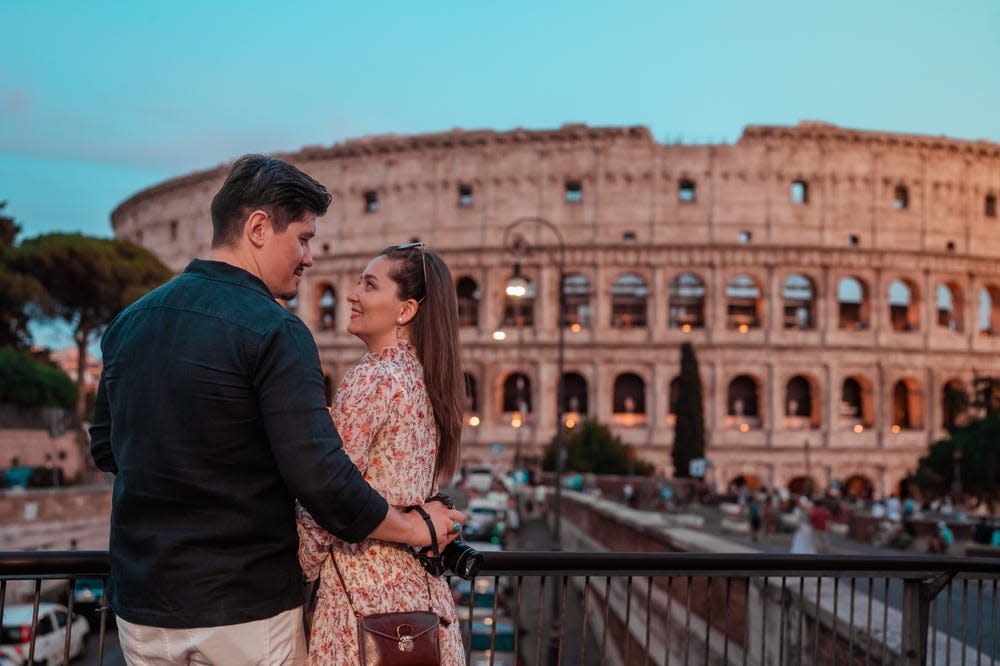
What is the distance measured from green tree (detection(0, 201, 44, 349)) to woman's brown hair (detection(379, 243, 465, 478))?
34.1m

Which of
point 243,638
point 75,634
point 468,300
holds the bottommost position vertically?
point 75,634

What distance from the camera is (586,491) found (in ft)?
103

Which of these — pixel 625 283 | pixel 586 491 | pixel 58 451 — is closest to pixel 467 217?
pixel 625 283

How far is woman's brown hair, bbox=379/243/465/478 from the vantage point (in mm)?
2518

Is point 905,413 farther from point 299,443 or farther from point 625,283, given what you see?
point 299,443

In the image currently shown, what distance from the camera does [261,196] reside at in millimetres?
2293

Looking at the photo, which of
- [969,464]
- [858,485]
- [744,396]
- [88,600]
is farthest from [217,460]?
[858,485]

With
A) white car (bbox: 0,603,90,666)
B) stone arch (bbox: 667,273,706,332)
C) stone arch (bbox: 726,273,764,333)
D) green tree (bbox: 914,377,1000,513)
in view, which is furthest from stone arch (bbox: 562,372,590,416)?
white car (bbox: 0,603,90,666)

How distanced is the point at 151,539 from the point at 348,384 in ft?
1.85

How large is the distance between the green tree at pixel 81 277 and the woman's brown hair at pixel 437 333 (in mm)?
33695

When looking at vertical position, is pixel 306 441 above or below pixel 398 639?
above

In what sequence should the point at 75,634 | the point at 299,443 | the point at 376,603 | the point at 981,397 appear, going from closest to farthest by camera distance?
the point at 299,443, the point at 376,603, the point at 75,634, the point at 981,397

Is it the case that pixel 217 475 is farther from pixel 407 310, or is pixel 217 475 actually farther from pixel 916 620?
pixel 916 620

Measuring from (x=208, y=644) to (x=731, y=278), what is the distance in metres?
44.2
